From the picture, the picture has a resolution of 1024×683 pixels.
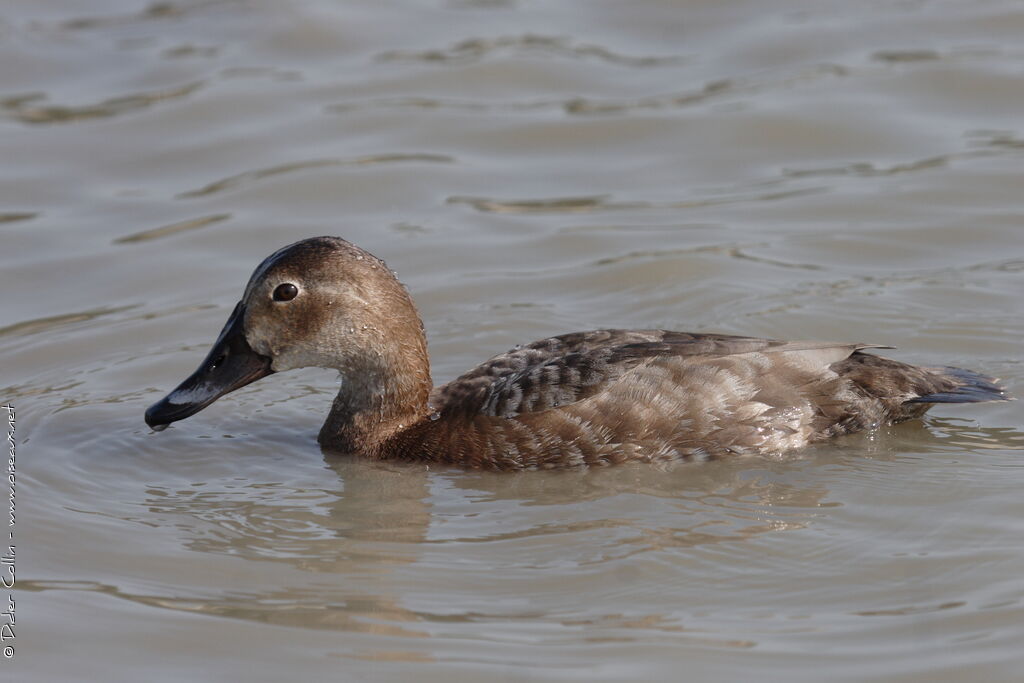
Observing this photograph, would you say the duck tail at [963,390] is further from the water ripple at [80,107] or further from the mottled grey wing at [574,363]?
the water ripple at [80,107]

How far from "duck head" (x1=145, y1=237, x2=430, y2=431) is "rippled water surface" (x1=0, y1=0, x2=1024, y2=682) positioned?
37 cm

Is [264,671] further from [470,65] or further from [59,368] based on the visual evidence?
[470,65]

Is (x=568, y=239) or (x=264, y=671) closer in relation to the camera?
(x=264, y=671)

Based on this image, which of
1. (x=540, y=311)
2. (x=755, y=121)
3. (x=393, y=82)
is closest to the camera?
(x=540, y=311)

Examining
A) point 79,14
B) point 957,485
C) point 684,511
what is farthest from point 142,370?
point 79,14

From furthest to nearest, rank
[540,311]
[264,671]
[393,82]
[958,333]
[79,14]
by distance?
[79,14], [393,82], [540,311], [958,333], [264,671]

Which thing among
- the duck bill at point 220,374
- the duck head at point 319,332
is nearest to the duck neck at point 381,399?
the duck head at point 319,332

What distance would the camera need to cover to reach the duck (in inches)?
258

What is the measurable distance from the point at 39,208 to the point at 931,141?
619cm

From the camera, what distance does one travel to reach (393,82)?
39.9 feet

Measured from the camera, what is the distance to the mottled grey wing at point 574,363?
6.56 m

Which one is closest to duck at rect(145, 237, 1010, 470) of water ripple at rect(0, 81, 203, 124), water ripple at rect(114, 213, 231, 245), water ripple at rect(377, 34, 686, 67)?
water ripple at rect(114, 213, 231, 245)

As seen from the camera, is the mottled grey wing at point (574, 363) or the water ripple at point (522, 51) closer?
the mottled grey wing at point (574, 363)

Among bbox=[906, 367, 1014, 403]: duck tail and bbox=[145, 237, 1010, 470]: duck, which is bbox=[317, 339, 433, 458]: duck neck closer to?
bbox=[145, 237, 1010, 470]: duck
